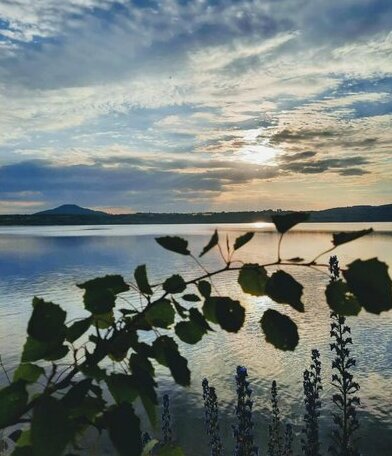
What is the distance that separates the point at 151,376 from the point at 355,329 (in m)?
31.5

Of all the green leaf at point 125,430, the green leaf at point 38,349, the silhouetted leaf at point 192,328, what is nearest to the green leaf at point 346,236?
the silhouetted leaf at point 192,328

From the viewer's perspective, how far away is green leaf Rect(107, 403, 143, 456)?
953 millimetres

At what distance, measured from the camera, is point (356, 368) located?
75.8 ft

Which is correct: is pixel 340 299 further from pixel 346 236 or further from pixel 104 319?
pixel 104 319

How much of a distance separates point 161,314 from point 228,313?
0.90ft

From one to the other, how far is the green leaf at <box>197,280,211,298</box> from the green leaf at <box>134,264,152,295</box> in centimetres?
13

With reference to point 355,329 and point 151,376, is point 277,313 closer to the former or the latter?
point 151,376

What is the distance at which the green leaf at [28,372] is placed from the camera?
121 cm

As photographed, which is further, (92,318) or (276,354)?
(276,354)

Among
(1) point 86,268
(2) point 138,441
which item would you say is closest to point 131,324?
(2) point 138,441

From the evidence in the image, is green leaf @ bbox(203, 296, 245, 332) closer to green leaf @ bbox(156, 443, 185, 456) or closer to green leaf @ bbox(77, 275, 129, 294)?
green leaf @ bbox(77, 275, 129, 294)

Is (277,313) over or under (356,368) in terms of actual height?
over

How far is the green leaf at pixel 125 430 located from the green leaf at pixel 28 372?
0.29 meters

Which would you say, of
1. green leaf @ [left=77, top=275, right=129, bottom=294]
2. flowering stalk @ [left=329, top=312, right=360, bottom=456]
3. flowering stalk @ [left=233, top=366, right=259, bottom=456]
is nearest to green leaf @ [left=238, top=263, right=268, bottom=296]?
green leaf @ [left=77, top=275, right=129, bottom=294]
